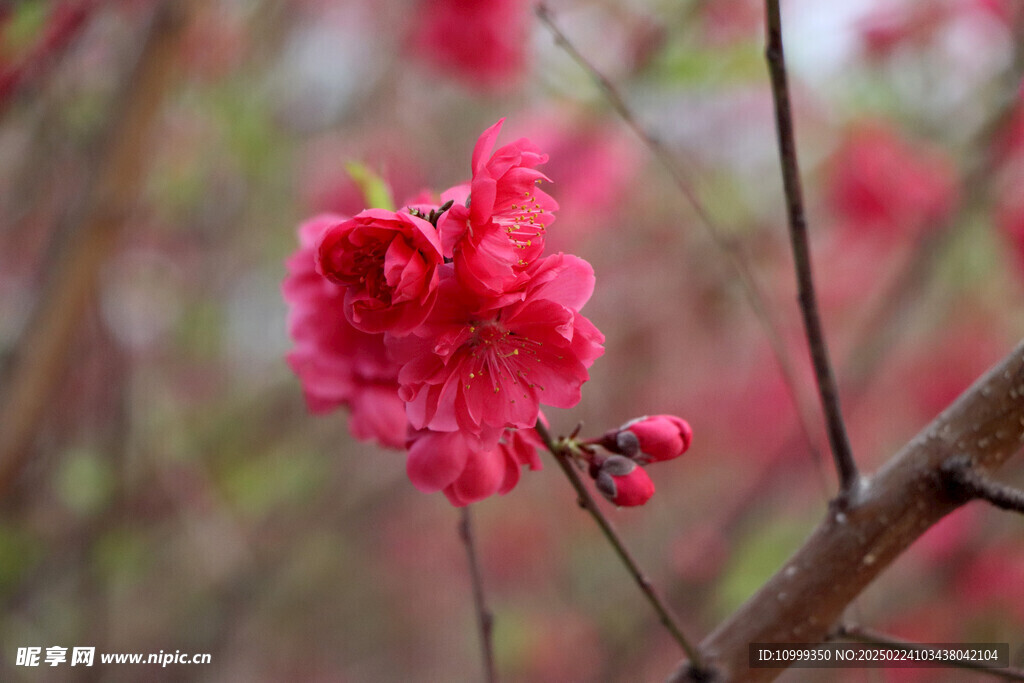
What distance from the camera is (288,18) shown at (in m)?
1.71

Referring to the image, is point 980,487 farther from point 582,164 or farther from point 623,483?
point 582,164

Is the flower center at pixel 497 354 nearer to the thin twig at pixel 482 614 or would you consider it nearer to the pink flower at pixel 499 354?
the pink flower at pixel 499 354

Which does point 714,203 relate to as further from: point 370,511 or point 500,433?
point 500,433

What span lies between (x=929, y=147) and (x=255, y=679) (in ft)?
7.29

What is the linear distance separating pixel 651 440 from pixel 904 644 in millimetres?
254

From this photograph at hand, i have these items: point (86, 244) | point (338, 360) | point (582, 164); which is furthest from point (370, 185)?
point (582, 164)

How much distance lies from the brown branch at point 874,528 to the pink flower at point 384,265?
1.16 feet

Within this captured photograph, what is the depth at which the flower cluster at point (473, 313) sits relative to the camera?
0.42 metres

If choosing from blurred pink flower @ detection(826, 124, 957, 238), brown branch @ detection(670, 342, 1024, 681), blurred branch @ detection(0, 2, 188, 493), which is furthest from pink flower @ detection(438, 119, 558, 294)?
blurred pink flower @ detection(826, 124, 957, 238)

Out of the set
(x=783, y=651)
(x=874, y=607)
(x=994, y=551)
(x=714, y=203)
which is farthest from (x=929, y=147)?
(x=783, y=651)

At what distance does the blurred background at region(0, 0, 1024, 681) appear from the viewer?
4.21ft

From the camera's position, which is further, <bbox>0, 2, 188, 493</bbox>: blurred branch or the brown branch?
<bbox>0, 2, 188, 493</bbox>: blurred branch

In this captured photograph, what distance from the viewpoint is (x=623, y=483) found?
1.55ft

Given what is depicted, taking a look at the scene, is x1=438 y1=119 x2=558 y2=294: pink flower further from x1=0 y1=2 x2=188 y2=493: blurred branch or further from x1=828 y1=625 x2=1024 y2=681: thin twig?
x1=0 y1=2 x2=188 y2=493: blurred branch
